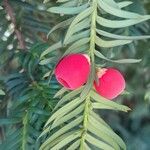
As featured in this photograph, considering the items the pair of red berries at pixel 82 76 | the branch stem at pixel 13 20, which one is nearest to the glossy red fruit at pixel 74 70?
the pair of red berries at pixel 82 76

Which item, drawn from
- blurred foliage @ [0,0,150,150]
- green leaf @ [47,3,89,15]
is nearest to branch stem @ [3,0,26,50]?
blurred foliage @ [0,0,150,150]

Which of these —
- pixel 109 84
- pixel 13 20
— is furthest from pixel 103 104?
pixel 13 20

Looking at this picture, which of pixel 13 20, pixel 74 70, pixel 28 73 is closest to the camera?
pixel 74 70

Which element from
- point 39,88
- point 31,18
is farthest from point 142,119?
point 39,88

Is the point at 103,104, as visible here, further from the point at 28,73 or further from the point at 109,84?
the point at 28,73

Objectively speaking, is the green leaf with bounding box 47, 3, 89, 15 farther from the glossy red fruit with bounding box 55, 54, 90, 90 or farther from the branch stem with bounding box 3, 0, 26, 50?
the branch stem with bounding box 3, 0, 26, 50

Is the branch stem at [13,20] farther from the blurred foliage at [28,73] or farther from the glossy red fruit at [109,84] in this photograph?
the glossy red fruit at [109,84]

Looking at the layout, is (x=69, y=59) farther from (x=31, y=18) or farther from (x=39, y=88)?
(x=31, y=18)
